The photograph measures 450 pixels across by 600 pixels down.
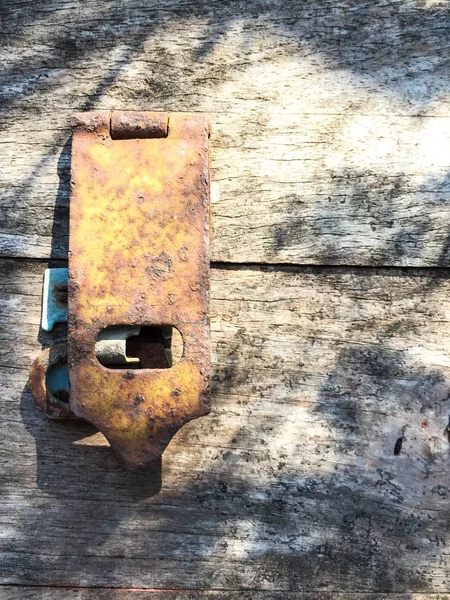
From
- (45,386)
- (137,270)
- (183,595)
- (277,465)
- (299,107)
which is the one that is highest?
(299,107)

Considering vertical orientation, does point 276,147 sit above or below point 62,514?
above

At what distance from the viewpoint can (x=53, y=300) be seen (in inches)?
61.3

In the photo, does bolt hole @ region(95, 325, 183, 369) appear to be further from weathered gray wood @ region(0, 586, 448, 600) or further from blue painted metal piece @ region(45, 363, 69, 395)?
weathered gray wood @ region(0, 586, 448, 600)

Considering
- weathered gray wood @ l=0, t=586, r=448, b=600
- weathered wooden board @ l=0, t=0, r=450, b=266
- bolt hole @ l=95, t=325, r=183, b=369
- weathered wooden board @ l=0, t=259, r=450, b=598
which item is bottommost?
weathered gray wood @ l=0, t=586, r=448, b=600

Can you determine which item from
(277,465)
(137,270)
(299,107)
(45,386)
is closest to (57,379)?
(45,386)

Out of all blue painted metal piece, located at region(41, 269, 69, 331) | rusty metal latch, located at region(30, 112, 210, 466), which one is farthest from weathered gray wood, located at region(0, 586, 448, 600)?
blue painted metal piece, located at region(41, 269, 69, 331)

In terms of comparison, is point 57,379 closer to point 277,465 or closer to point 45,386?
point 45,386

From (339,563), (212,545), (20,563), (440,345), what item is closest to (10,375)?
→ (20,563)

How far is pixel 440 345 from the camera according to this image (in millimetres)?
1573

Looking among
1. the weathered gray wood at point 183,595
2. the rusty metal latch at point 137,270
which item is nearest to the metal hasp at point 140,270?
the rusty metal latch at point 137,270

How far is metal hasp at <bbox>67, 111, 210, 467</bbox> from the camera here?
1.37m

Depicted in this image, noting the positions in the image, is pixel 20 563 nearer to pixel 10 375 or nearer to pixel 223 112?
pixel 10 375

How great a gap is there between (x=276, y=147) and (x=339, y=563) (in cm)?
114

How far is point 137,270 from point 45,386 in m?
0.42
